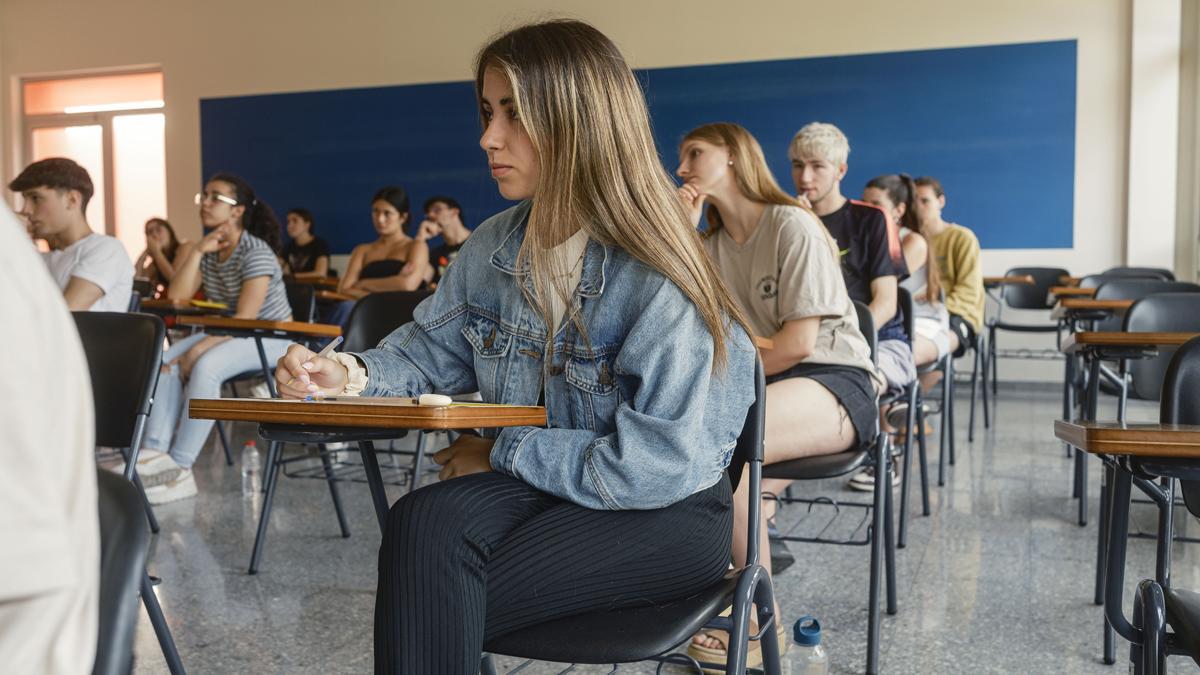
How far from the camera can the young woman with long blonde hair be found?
1.26 metres

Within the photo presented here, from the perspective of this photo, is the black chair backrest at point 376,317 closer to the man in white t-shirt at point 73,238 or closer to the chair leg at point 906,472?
the man in white t-shirt at point 73,238

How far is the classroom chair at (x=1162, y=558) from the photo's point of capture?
3.94 feet

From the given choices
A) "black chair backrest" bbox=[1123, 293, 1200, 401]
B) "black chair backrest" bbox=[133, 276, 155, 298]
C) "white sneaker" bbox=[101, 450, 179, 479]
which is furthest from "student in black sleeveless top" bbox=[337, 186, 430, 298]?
"black chair backrest" bbox=[1123, 293, 1200, 401]

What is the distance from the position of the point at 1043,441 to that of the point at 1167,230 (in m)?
2.84

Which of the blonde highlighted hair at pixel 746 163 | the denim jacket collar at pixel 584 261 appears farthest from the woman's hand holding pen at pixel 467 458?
the blonde highlighted hair at pixel 746 163

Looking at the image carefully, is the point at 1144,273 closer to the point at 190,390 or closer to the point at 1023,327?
the point at 1023,327

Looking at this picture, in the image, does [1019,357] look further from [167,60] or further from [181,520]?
[167,60]

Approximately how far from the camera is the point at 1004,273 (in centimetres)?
757

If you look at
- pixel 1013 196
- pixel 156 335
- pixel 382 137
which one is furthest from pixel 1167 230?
pixel 156 335

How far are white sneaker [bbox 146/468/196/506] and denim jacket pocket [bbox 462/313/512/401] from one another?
2.68 metres

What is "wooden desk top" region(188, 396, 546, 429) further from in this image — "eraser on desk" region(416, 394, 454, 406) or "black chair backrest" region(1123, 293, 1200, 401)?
"black chair backrest" region(1123, 293, 1200, 401)

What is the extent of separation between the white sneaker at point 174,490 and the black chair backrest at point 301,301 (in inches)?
39.4

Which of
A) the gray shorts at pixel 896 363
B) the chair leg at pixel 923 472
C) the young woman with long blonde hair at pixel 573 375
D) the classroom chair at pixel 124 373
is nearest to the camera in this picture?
the young woman with long blonde hair at pixel 573 375

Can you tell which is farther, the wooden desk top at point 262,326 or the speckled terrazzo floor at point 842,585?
the wooden desk top at point 262,326
